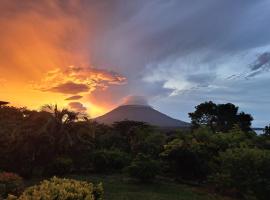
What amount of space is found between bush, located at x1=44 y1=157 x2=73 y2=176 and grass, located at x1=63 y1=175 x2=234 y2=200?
4.38 ft

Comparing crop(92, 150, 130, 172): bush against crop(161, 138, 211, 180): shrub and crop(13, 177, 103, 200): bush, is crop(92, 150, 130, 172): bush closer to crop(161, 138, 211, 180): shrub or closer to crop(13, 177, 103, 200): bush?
crop(161, 138, 211, 180): shrub

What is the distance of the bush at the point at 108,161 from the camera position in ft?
80.6

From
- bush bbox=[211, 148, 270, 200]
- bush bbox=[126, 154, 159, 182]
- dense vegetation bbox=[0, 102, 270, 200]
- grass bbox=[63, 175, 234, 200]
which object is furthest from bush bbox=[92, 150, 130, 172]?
bush bbox=[211, 148, 270, 200]

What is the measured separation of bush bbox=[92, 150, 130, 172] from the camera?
80.6 feet

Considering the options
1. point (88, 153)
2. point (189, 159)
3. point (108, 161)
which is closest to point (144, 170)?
point (189, 159)

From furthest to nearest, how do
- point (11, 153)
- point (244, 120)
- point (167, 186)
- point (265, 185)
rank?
point (244, 120) → point (11, 153) → point (167, 186) → point (265, 185)

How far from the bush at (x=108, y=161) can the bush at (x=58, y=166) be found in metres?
2.46

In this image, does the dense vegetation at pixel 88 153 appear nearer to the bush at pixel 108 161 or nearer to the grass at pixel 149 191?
the bush at pixel 108 161

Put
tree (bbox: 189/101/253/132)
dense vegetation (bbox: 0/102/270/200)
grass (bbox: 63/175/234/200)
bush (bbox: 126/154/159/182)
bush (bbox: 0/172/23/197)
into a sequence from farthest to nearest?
tree (bbox: 189/101/253/132) → dense vegetation (bbox: 0/102/270/200) → bush (bbox: 126/154/159/182) → grass (bbox: 63/175/234/200) → bush (bbox: 0/172/23/197)

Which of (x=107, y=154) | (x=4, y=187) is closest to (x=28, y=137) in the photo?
(x=107, y=154)

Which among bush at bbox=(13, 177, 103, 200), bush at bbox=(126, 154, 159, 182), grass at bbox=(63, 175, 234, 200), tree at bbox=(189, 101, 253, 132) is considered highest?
tree at bbox=(189, 101, 253, 132)

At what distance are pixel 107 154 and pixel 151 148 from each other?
11.2ft

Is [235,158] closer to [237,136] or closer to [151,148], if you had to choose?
[237,136]

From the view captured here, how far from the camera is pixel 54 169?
22.3 meters
